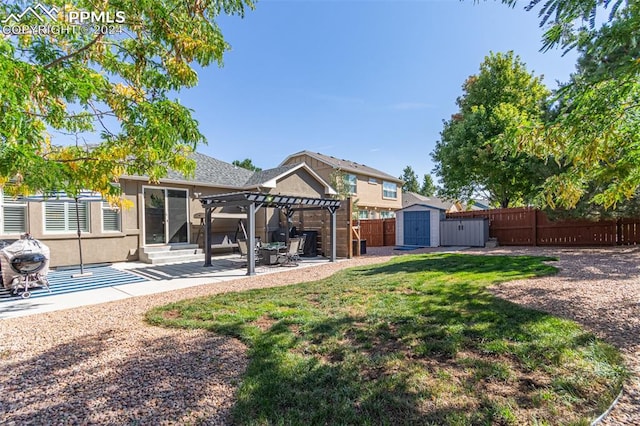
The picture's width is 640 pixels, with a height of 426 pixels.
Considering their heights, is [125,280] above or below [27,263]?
below

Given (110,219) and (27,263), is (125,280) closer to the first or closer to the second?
(27,263)

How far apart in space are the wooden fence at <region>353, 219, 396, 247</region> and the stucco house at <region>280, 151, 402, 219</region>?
293 centimetres

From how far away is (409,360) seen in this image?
128 inches

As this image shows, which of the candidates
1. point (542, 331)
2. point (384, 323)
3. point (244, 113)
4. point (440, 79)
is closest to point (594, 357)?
point (542, 331)

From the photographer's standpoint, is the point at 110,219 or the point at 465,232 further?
the point at 465,232

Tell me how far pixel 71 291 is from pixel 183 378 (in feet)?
20.3

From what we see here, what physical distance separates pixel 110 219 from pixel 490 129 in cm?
2014

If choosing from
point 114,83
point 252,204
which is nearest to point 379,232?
A: point 252,204

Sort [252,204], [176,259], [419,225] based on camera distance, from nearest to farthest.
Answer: [252,204] → [176,259] → [419,225]

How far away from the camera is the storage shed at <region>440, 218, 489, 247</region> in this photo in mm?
16328

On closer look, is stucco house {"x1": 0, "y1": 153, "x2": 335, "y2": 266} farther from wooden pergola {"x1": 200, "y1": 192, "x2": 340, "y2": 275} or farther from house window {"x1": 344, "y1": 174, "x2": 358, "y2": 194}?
house window {"x1": 344, "y1": 174, "x2": 358, "y2": 194}

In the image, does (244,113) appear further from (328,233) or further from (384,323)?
(384,323)

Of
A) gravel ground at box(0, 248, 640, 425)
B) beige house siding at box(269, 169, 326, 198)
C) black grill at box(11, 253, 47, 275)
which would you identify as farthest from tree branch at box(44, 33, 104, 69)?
beige house siding at box(269, 169, 326, 198)

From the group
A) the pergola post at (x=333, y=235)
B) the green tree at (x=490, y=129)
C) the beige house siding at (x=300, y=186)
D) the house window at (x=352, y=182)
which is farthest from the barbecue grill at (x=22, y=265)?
the house window at (x=352, y=182)
